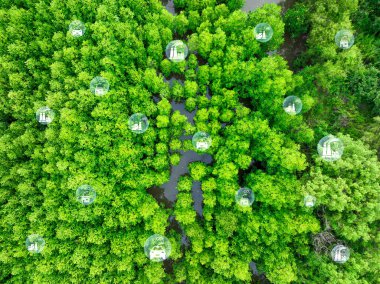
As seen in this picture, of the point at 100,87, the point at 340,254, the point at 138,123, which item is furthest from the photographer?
the point at 138,123

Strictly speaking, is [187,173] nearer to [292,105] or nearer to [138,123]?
[138,123]

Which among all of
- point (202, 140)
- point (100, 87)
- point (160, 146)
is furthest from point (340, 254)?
point (100, 87)

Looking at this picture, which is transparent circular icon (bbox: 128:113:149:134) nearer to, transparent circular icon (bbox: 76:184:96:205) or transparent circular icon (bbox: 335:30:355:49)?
transparent circular icon (bbox: 76:184:96:205)

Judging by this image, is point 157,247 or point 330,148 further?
point 157,247

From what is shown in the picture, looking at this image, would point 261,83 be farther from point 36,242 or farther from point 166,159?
point 36,242

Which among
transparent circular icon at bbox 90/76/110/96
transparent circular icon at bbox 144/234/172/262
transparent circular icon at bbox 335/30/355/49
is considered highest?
transparent circular icon at bbox 335/30/355/49

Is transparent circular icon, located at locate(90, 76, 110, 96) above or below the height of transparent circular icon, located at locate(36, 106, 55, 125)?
above

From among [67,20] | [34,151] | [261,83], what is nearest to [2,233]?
[34,151]

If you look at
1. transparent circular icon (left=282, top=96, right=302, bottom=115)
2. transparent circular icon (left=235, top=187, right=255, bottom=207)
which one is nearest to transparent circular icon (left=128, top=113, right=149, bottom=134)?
transparent circular icon (left=235, top=187, right=255, bottom=207)
